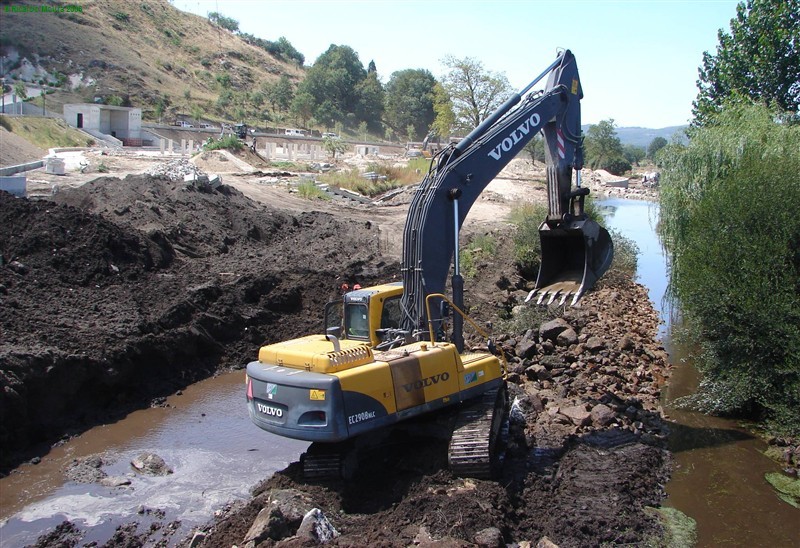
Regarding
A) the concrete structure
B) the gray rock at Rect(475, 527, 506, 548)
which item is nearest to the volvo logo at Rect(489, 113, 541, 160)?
the gray rock at Rect(475, 527, 506, 548)

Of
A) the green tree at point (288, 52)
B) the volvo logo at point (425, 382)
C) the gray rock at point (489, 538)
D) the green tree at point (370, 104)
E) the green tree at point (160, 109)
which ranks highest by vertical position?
the green tree at point (288, 52)

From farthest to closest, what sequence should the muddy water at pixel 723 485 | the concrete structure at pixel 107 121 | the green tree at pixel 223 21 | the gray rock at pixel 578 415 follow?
the green tree at pixel 223 21 < the concrete structure at pixel 107 121 < the gray rock at pixel 578 415 < the muddy water at pixel 723 485

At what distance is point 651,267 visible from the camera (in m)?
30.4

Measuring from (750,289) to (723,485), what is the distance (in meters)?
3.84

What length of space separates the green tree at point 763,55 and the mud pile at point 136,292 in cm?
1464

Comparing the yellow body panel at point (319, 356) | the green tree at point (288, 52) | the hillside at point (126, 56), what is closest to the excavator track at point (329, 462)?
the yellow body panel at point (319, 356)

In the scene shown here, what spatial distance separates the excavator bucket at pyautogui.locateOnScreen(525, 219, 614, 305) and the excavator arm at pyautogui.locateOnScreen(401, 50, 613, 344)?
1.8 inches

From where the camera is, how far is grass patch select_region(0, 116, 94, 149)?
42.0 metres

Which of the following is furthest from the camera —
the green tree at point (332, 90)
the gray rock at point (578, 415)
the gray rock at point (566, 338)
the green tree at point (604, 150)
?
the green tree at point (332, 90)

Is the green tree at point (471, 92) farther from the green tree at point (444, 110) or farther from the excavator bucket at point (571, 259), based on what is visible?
the excavator bucket at point (571, 259)

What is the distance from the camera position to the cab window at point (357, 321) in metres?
9.78

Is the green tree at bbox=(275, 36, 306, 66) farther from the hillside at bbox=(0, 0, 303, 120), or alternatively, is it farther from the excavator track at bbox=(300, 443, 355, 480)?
the excavator track at bbox=(300, 443, 355, 480)

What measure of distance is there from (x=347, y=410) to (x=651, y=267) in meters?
24.8

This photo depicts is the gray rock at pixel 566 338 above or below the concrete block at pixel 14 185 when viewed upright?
below
